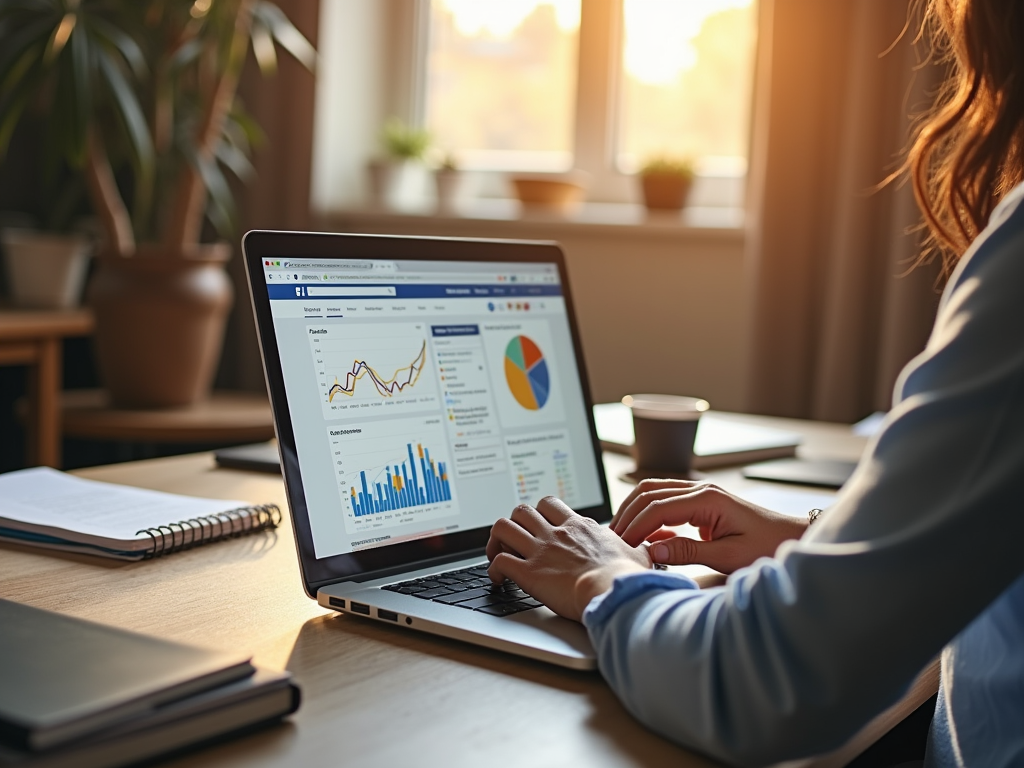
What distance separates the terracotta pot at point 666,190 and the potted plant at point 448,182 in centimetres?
56

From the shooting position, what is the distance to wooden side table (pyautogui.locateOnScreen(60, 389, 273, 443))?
2.45 meters

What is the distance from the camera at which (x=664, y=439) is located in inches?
52.4

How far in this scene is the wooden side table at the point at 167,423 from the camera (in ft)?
8.05

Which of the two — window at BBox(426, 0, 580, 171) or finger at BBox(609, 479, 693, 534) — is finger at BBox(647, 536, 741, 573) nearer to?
finger at BBox(609, 479, 693, 534)

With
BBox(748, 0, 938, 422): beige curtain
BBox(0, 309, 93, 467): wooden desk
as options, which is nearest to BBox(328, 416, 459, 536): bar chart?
BBox(748, 0, 938, 422): beige curtain

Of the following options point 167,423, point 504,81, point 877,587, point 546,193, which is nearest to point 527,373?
point 877,587

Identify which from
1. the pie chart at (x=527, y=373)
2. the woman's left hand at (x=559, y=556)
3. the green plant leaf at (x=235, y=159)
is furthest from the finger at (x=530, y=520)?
the green plant leaf at (x=235, y=159)

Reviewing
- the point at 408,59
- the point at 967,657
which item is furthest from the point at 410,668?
the point at 408,59

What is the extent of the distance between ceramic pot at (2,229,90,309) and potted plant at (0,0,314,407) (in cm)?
15

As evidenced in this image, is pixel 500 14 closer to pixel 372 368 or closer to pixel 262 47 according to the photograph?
pixel 262 47

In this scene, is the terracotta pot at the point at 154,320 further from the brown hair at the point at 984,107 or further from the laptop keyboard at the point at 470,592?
the brown hair at the point at 984,107

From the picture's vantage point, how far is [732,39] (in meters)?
2.97

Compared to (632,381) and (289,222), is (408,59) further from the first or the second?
(632,381)

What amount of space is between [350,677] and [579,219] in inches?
91.1
